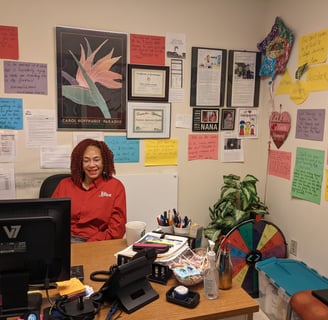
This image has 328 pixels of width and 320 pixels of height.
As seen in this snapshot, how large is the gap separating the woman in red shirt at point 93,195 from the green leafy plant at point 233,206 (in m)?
0.88

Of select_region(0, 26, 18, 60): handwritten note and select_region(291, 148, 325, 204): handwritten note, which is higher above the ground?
select_region(0, 26, 18, 60): handwritten note

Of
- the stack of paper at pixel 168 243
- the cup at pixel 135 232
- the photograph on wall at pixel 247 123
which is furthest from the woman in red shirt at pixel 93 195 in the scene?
the photograph on wall at pixel 247 123

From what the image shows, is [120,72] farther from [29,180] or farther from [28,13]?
[29,180]

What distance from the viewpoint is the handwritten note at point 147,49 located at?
2.64 m

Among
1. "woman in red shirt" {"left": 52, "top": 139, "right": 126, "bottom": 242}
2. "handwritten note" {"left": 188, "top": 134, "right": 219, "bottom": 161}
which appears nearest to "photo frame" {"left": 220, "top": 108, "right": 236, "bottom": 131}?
"handwritten note" {"left": 188, "top": 134, "right": 219, "bottom": 161}

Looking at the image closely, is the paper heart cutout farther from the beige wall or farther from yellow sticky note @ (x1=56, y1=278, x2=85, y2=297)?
yellow sticky note @ (x1=56, y1=278, x2=85, y2=297)

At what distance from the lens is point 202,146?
2930 mm

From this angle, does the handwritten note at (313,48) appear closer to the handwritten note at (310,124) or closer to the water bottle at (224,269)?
the handwritten note at (310,124)

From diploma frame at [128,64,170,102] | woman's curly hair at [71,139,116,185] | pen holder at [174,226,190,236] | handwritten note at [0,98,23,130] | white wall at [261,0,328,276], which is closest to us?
pen holder at [174,226,190,236]

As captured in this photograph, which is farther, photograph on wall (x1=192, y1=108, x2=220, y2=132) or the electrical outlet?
photograph on wall (x1=192, y1=108, x2=220, y2=132)

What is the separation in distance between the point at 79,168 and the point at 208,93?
132 centimetres

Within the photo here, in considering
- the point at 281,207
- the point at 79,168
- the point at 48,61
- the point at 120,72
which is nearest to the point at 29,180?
the point at 79,168

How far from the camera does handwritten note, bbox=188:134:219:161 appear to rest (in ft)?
9.51

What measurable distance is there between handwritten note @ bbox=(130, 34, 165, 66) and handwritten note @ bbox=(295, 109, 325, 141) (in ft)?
3.87
